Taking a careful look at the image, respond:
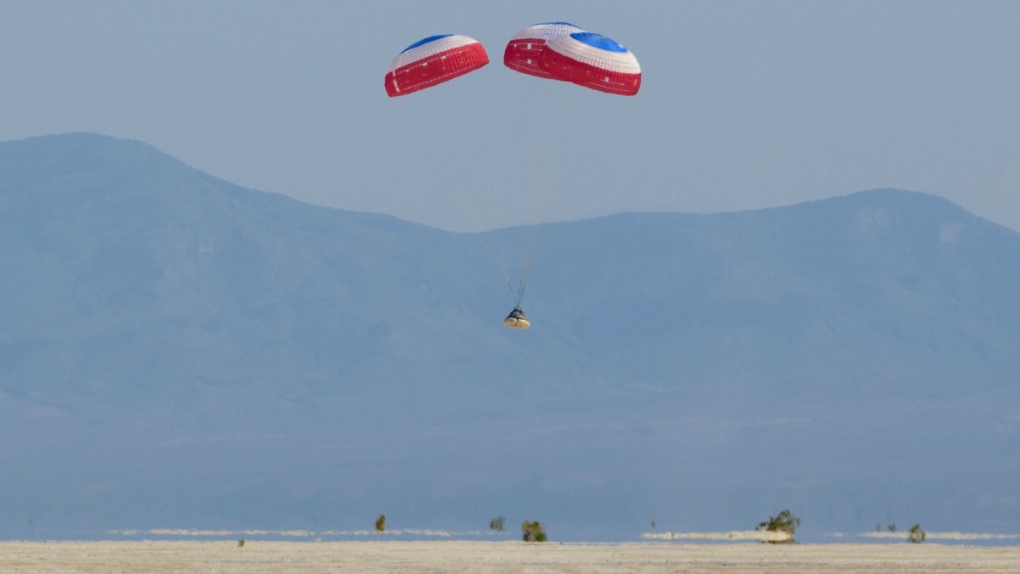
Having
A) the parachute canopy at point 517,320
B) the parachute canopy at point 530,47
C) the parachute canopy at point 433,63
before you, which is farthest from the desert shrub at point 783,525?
the parachute canopy at point 433,63

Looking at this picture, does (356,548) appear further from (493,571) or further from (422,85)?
(422,85)

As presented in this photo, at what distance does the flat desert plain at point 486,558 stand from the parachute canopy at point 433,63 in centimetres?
1230

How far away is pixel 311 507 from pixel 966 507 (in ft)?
231

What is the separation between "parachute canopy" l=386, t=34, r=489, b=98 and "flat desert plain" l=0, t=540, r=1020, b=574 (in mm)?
12302

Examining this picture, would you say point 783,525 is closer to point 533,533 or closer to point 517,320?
point 533,533

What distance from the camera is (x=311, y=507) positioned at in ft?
598

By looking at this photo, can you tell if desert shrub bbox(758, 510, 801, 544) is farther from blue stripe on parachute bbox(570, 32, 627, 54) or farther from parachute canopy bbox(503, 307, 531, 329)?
blue stripe on parachute bbox(570, 32, 627, 54)

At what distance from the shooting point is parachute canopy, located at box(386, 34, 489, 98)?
49656 millimetres

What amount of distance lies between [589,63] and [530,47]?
244cm

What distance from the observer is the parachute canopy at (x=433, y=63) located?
4966cm

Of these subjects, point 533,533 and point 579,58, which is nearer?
point 579,58

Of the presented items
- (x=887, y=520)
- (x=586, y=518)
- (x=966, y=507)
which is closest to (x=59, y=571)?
(x=586, y=518)

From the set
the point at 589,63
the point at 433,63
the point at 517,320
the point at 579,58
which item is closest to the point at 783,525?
the point at 517,320

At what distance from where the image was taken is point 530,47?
50.9 metres
